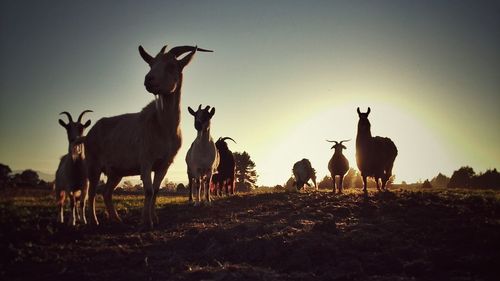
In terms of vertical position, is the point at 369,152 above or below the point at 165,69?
below

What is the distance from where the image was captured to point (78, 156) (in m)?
11.4

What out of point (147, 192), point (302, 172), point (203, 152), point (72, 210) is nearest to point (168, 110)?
point (147, 192)

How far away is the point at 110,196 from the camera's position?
1099 centimetres

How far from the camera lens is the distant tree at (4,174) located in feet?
49.1

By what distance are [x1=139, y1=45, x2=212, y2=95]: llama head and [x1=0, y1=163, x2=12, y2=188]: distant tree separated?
8.99 m

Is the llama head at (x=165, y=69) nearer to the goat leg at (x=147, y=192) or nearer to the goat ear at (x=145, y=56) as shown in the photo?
the goat ear at (x=145, y=56)

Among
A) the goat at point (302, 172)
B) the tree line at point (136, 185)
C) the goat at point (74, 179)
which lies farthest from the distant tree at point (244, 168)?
the goat at point (74, 179)

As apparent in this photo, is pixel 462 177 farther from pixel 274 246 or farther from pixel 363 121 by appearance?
pixel 274 246

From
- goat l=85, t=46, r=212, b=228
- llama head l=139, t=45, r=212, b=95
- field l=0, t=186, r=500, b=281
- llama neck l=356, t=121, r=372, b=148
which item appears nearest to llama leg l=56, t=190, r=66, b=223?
field l=0, t=186, r=500, b=281

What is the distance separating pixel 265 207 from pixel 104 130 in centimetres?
570

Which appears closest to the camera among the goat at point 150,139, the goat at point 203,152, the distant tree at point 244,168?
the goat at point 150,139

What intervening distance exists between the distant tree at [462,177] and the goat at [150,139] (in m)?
26.8

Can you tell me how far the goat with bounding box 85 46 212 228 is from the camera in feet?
30.8

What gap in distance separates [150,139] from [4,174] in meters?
9.33
